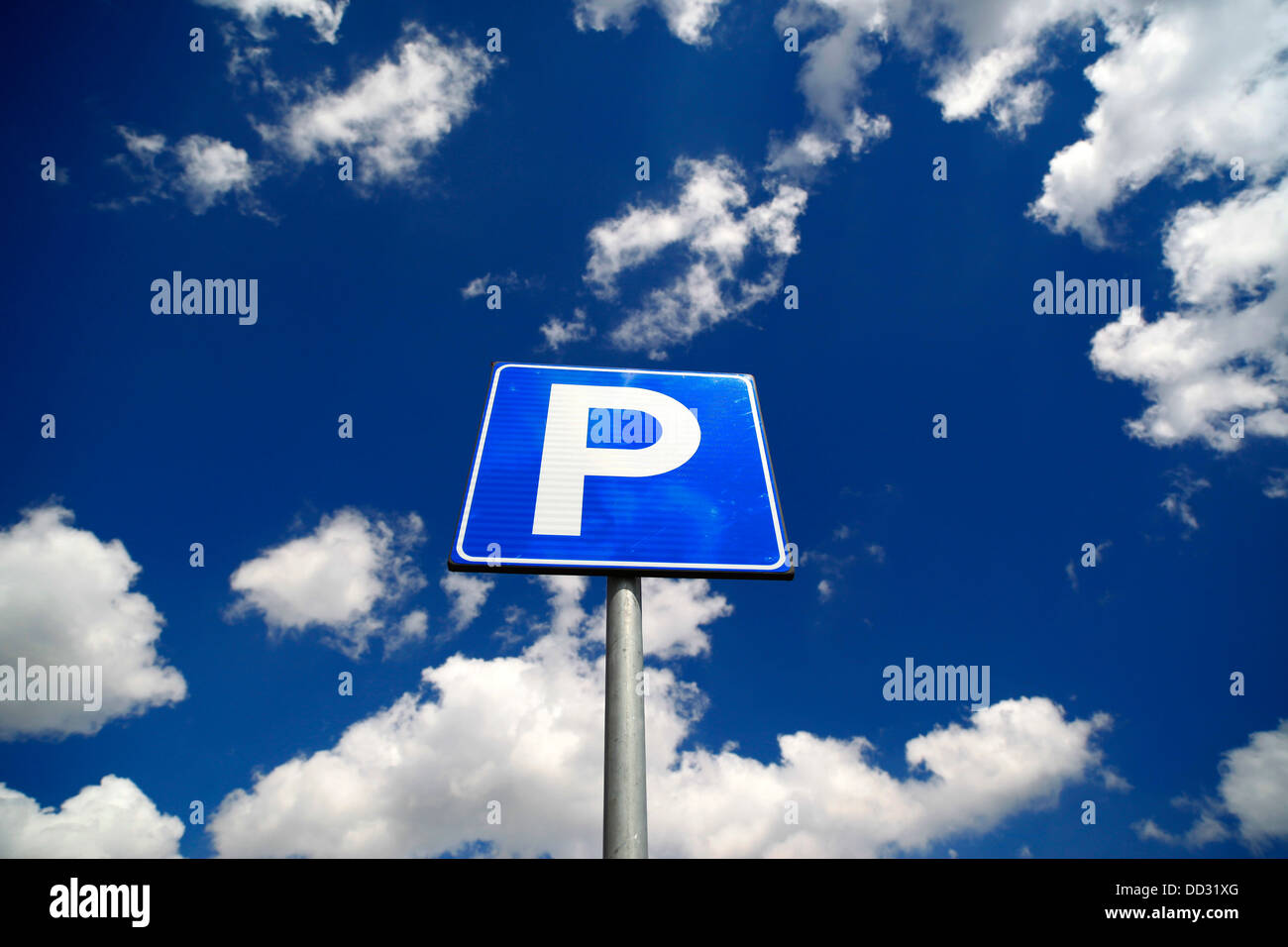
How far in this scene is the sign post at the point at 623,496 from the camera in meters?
2.47

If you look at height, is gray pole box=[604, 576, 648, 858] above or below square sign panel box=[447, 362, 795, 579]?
below

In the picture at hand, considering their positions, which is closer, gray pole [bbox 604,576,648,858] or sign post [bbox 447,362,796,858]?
gray pole [bbox 604,576,648,858]

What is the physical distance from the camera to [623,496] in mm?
3086

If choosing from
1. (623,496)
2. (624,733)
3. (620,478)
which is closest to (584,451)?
(620,478)

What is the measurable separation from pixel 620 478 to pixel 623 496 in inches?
4.8

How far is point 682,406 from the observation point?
11.8 ft

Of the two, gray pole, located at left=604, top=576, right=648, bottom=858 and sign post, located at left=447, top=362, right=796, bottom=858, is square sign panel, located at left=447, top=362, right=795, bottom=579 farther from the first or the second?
gray pole, located at left=604, top=576, right=648, bottom=858

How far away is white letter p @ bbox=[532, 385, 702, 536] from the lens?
298cm

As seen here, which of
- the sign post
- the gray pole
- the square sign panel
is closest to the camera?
the gray pole

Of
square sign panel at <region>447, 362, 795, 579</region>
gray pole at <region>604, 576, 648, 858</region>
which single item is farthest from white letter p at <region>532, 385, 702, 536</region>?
gray pole at <region>604, 576, 648, 858</region>
